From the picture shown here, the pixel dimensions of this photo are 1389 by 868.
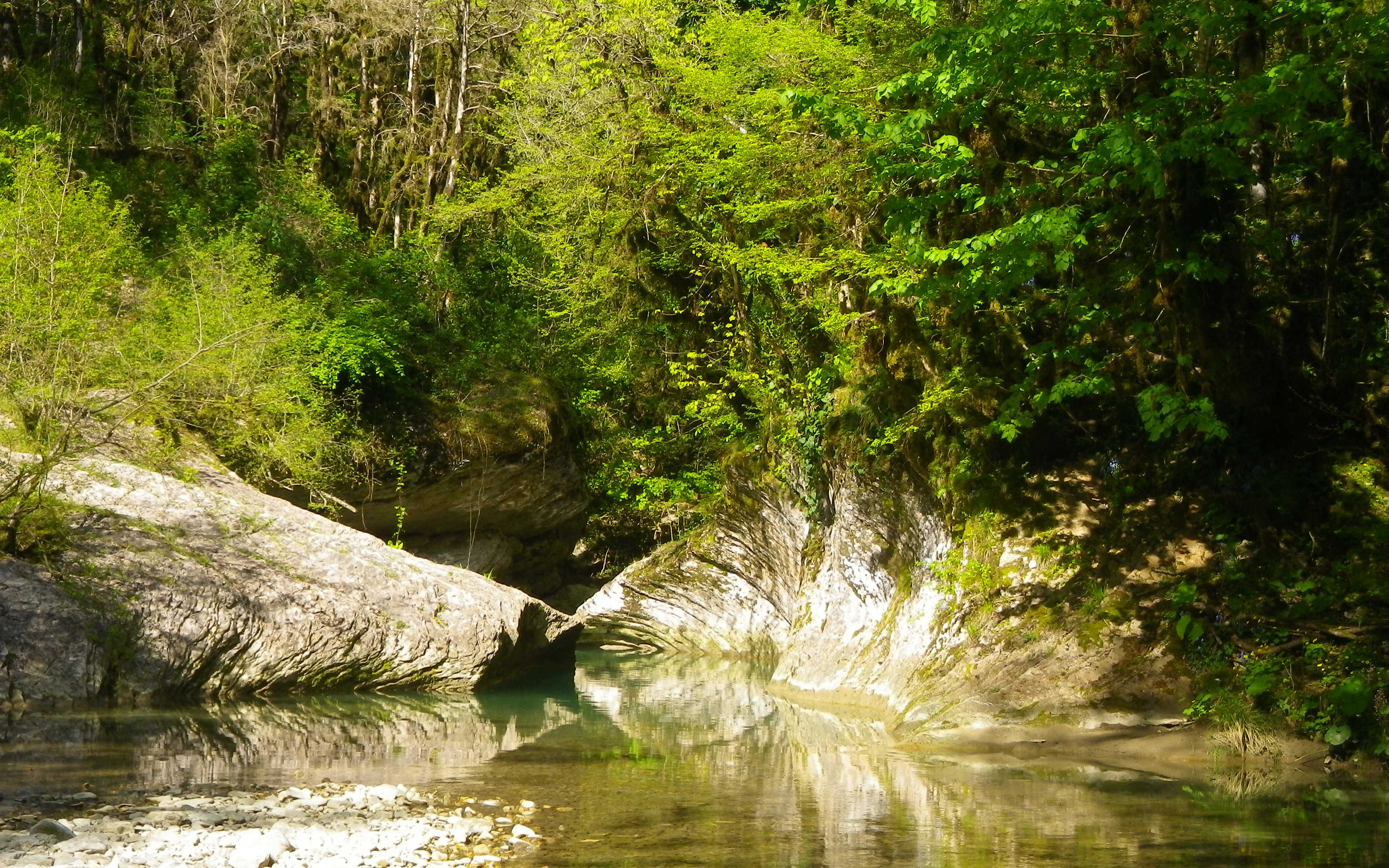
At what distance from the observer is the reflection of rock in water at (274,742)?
26.7ft

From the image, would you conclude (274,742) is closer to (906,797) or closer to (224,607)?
(224,607)

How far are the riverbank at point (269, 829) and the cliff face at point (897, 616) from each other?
5.09m

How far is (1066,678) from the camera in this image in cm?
1022

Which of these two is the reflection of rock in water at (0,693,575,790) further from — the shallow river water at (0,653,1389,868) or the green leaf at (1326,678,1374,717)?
the green leaf at (1326,678,1374,717)

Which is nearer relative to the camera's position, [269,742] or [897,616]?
[269,742]

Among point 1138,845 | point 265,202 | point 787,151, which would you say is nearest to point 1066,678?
point 1138,845

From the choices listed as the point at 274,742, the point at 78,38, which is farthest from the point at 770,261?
the point at 78,38

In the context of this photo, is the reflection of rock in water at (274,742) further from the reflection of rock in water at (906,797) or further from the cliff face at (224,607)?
the reflection of rock in water at (906,797)

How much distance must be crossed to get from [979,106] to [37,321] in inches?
366

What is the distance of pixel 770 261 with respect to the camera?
14.6 m

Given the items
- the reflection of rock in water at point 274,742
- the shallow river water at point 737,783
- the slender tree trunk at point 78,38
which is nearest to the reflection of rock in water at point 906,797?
the shallow river water at point 737,783

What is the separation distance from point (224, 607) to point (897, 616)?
7.48 metres

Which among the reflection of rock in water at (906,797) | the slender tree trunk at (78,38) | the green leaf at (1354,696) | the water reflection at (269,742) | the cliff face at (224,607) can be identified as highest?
the slender tree trunk at (78,38)

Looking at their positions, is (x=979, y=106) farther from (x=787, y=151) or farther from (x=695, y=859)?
(x=695, y=859)
